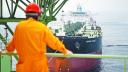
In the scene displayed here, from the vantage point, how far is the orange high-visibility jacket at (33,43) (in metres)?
5.42

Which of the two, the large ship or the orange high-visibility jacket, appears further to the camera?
the large ship

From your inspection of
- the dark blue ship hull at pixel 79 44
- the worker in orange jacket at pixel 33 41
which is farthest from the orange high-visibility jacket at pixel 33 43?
the dark blue ship hull at pixel 79 44

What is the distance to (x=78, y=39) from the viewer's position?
33781 millimetres

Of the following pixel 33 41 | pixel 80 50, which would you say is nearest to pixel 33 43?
pixel 33 41

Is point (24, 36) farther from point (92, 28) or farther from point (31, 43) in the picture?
point (92, 28)

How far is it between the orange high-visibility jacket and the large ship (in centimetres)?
1785

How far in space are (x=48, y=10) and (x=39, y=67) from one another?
8.97 metres

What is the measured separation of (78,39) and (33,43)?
93.2ft

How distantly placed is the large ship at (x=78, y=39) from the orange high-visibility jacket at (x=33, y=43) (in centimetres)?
1785

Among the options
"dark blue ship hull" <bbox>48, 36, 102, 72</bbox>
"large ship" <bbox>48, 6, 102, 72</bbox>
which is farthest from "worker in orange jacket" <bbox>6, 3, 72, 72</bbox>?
"dark blue ship hull" <bbox>48, 36, 102, 72</bbox>

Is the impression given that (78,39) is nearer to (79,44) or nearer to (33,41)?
(79,44)

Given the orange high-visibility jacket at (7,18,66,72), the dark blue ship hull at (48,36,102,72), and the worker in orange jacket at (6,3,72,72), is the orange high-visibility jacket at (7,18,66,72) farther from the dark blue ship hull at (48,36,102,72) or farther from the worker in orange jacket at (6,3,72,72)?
the dark blue ship hull at (48,36,102,72)

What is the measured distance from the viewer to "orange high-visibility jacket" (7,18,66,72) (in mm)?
5422

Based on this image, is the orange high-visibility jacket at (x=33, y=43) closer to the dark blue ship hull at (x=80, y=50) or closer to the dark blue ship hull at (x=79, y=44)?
the dark blue ship hull at (x=80, y=50)
